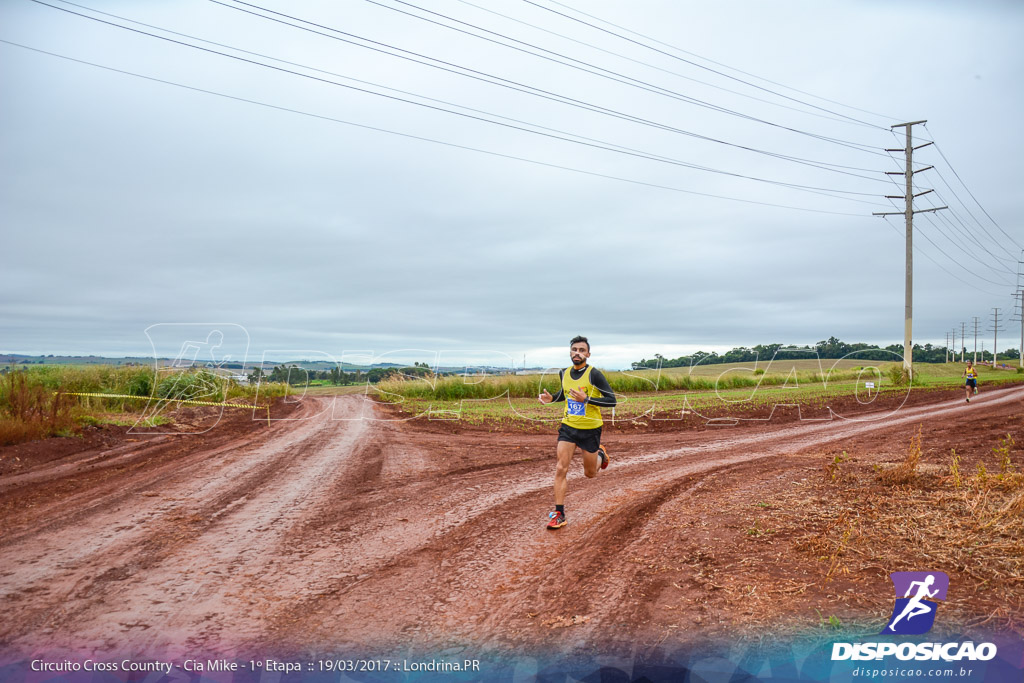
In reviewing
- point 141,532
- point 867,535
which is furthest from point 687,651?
point 141,532

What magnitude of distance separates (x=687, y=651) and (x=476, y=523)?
11.4 feet

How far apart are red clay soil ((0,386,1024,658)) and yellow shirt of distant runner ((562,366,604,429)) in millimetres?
1206

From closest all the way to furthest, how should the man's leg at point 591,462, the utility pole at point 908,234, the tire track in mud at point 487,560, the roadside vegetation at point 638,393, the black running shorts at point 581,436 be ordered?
the tire track in mud at point 487,560, the black running shorts at point 581,436, the man's leg at point 591,462, the roadside vegetation at point 638,393, the utility pole at point 908,234

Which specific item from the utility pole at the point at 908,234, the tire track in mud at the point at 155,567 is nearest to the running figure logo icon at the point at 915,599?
the tire track in mud at the point at 155,567

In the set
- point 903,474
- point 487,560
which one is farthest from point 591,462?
point 903,474

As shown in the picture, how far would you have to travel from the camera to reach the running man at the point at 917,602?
460 cm

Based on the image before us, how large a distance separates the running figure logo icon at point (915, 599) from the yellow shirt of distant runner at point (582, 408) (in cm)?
327

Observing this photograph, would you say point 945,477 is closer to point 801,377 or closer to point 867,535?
point 867,535

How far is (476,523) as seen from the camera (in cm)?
714

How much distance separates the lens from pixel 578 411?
280 inches

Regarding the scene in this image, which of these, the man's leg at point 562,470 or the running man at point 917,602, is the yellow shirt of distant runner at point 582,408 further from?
the running man at point 917,602

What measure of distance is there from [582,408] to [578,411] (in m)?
0.06

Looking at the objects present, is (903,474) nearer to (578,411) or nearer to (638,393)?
(578,411)

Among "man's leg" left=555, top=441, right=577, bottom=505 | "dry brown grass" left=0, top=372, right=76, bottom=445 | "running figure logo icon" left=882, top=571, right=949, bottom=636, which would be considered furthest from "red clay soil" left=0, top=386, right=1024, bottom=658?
"dry brown grass" left=0, top=372, right=76, bottom=445
